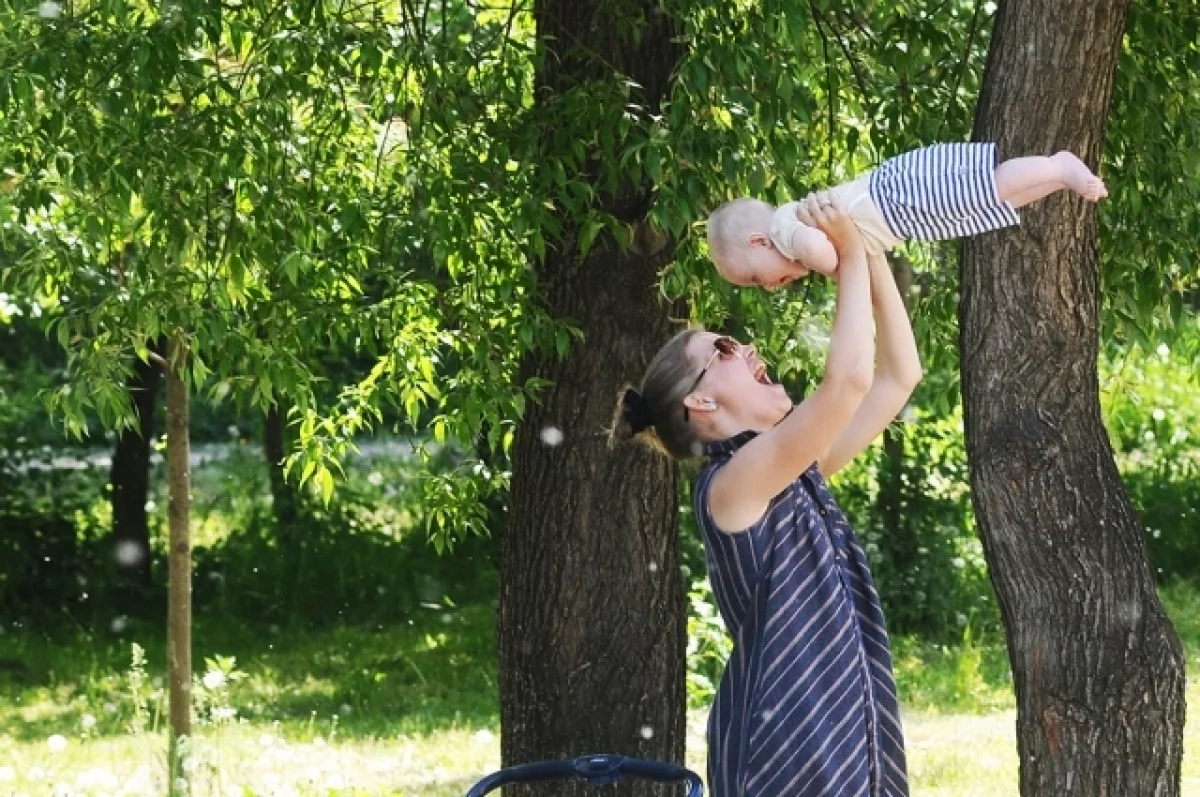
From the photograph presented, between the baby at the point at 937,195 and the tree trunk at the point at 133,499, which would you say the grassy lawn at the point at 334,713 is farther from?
the baby at the point at 937,195

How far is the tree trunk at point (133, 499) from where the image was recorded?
1282 centimetres

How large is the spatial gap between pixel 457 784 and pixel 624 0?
166 inches

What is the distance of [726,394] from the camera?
128 inches

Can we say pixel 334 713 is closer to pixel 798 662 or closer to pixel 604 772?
pixel 604 772

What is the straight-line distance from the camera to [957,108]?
525 cm

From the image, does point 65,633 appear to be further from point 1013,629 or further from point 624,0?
point 1013,629

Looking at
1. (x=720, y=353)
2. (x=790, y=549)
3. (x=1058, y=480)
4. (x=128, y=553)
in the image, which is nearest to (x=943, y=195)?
(x=720, y=353)

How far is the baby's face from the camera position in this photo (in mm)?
3105

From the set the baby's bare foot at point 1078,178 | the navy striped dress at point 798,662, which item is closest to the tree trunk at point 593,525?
the navy striped dress at point 798,662

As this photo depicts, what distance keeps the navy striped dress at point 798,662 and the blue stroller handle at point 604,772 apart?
69 millimetres

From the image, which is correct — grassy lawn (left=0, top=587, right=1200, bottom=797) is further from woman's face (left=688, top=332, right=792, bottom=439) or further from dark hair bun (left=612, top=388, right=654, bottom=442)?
woman's face (left=688, top=332, right=792, bottom=439)

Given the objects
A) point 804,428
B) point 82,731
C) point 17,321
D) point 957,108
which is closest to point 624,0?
point 957,108

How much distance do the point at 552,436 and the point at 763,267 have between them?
2.57 meters

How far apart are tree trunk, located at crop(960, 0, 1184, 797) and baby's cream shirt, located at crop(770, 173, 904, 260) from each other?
1.29 meters
